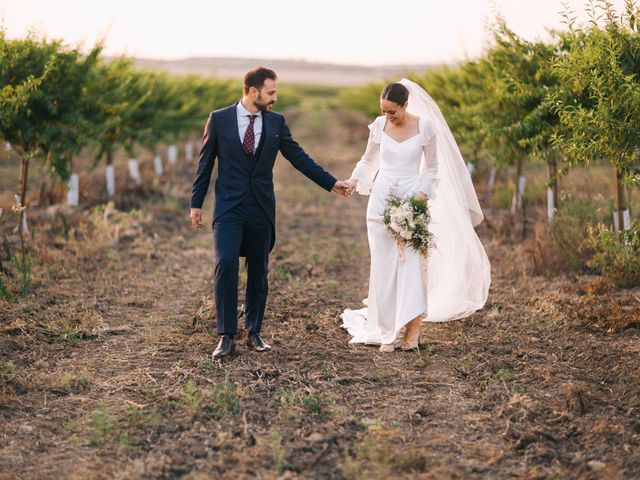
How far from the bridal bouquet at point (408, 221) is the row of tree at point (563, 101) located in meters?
1.92

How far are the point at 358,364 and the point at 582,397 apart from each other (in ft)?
6.37

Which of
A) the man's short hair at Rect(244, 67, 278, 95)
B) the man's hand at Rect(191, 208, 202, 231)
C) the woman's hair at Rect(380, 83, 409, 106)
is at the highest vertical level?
the man's short hair at Rect(244, 67, 278, 95)

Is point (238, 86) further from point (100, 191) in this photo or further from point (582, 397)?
point (582, 397)

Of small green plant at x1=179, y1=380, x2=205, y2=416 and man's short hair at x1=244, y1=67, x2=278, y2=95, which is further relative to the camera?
man's short hair at x1=244, y1=67, x2=278, y2=95

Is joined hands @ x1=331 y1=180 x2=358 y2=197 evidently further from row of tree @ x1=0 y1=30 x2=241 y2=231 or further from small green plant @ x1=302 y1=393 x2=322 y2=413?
row of tree @ x1=0 y1=30 x2=241 y2=231

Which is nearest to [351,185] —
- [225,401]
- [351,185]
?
[351,185]

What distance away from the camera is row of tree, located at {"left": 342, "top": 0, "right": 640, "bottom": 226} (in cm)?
740

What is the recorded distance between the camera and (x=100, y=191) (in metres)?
17.2

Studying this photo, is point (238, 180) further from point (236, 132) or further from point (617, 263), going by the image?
point (617, 263)

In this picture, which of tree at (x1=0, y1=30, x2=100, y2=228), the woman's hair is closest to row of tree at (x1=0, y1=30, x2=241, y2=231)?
tree at (x1=0, y1=30, x2=100, y2=228)

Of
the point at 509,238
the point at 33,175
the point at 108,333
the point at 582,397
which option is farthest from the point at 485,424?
the point at 33,175

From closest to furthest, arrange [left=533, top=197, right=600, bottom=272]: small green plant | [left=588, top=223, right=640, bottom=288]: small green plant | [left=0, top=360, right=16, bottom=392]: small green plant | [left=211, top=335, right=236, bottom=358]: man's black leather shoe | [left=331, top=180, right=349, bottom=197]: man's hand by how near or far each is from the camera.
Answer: [left=0, top=360, right=16, bottom=392]: small green plant < [left=211, top=335, right=236, bottom=358]: man's black leather shoe < [left=331, top=180, right=349, bottom=197]: man's hand < [left=588, top=223, right=640, bottom=288]: small green plant < [left=533, top=197, right=600, bottom=272]: small green plant

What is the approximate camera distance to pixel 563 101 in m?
8.66

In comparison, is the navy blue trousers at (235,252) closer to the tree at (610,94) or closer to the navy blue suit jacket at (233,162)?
the navy blue suit jacket at (233,162)
